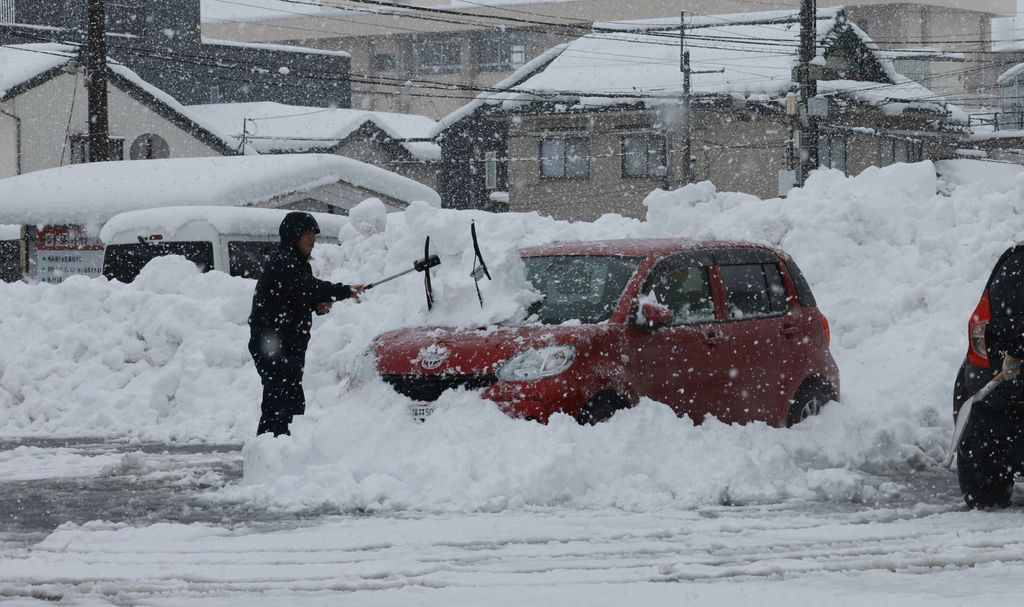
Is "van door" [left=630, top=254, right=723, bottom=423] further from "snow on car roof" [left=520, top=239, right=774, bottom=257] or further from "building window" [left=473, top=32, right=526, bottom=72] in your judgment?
"building window" [left=473, top=32, right=526, bottom=72]

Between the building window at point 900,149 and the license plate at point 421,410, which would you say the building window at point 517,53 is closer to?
the building window at point 900,149

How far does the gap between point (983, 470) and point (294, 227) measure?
15.9ft

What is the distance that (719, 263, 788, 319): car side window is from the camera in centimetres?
1005

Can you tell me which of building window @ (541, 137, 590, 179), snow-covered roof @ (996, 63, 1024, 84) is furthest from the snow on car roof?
snow-covered roof @ (996, 63, 1024, 84)

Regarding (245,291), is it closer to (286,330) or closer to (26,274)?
(286,330)

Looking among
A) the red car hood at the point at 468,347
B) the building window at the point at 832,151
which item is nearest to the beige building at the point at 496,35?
the building window at the point at 832,151

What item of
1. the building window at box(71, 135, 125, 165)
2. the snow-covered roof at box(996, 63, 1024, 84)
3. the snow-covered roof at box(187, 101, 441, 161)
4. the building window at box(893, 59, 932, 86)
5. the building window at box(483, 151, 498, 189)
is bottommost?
the building window at box(483, 151, 498, 189)

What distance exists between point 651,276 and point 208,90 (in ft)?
194

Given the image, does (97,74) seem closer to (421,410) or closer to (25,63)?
(421,410)

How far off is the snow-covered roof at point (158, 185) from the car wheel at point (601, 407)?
21.6 metres

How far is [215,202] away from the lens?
96.7 ft

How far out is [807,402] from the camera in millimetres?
10430

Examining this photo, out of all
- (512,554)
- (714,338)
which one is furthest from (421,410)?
(512,554)

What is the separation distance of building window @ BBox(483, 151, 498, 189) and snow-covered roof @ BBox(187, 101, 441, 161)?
2.40 metres
